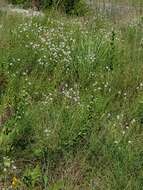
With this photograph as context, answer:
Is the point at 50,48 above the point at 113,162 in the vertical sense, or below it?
above

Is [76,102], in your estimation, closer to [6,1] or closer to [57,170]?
[57,170]

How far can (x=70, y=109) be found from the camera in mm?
4082

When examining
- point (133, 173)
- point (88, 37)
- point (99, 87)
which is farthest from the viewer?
point (88, 37)

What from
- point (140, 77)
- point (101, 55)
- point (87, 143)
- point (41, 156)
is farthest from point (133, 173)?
point (101, 55)

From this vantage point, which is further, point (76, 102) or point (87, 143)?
point (76, 102)

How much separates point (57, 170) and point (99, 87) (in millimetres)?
1273

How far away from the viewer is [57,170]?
3584 mm

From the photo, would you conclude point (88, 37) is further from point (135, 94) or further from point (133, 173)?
point (133, 173)

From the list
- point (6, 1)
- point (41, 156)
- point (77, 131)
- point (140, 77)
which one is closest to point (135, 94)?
point (140, 77)

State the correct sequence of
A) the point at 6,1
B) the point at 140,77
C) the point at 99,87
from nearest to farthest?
the point at 99,87 < the point at 140,77 < the point at 6,1

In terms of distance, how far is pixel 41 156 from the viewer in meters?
3.66

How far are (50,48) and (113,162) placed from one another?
2020 millimetres

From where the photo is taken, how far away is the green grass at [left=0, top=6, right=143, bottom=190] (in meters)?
3.53

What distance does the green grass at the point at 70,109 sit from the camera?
3529mm
